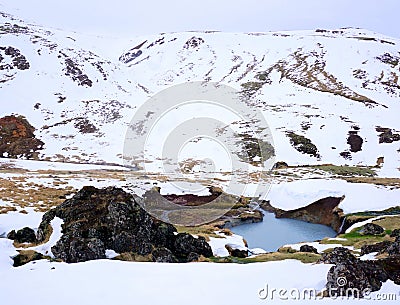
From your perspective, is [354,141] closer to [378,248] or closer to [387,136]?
[387,136]

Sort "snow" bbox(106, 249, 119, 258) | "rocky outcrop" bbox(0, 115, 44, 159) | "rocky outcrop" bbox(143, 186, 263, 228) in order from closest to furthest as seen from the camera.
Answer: "snow" bbox(106, 249, 119, 258), "rocky outcrop" bbox(143, 186, 263, 228), "rocky outcrop" bbox(0, 115, 44, 159)

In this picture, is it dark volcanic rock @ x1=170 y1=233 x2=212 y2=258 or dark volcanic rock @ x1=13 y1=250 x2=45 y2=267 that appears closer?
dark volcanic rock @ x1=13 y1=250 x2=45 y2=267

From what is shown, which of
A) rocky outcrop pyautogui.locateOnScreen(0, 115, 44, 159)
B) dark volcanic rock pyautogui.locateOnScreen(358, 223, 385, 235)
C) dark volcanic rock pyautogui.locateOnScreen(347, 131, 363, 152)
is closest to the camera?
dark volcanic rock pyautogui.locateOnScreen(358, 223, 385, 235)

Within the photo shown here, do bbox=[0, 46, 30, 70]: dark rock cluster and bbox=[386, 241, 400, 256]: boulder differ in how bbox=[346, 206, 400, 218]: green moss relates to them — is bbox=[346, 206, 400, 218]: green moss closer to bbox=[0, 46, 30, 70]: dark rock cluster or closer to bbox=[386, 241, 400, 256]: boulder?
bbox=[386, 241, 400, 256]: boulder

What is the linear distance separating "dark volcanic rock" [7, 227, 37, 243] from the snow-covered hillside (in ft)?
156

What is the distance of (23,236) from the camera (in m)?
18.1

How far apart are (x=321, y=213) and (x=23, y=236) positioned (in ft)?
92.2

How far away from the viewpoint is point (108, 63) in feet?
409

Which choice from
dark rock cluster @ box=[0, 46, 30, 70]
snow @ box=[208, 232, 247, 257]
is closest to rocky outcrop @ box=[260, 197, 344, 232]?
snow @ box=[208, 232, 247, 257]

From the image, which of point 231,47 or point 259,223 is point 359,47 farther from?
point 259,223

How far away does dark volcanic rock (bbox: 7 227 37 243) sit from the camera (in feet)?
58.7

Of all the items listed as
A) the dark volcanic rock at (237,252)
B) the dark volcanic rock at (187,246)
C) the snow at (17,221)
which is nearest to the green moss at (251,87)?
the dark volcanic rock at (237,252)

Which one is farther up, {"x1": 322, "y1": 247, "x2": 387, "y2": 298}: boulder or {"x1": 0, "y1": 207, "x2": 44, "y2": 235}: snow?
{"x1": 322, "y1": 247, "x2": 387, "y2": 298}: boulder

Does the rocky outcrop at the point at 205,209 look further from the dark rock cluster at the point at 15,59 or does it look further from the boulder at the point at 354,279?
the dark rock cluster at the point at 15,59
